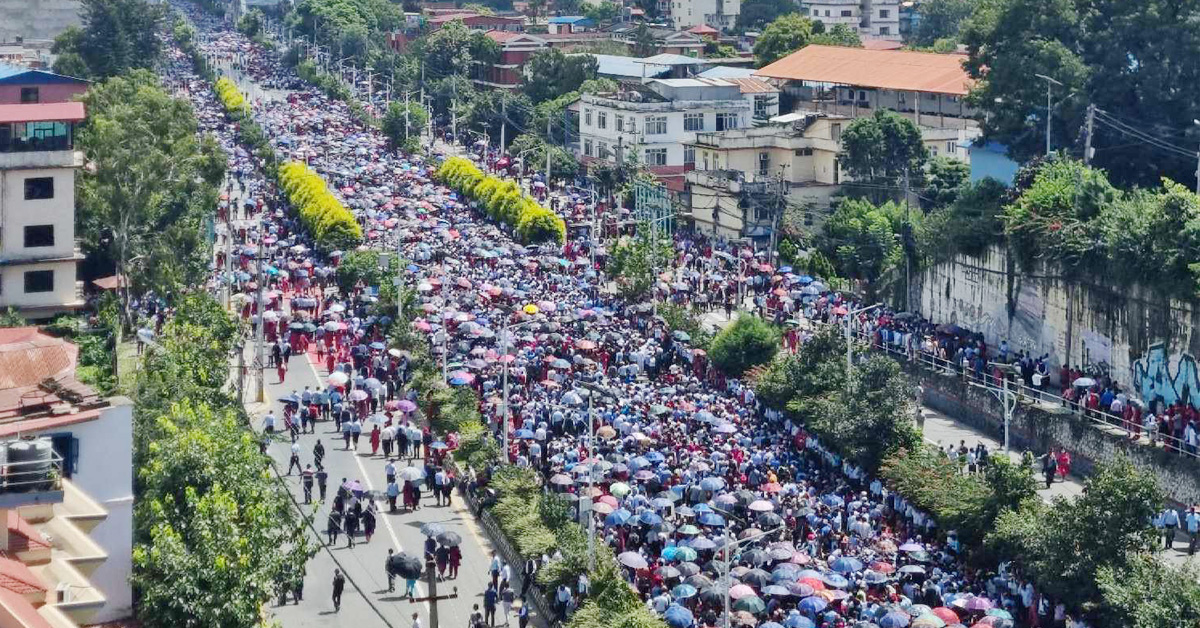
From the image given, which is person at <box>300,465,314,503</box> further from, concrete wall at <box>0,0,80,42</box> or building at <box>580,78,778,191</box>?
concrete wall at <box>0,0,80,42</box>

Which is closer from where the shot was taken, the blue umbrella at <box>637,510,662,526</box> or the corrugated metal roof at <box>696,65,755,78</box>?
the blue umbrella at <box>637,510,662,526</box>

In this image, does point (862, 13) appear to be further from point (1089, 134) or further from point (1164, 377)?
point (1164, 377)

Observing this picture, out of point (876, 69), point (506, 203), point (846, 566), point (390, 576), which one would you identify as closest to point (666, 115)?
point (876, 69)


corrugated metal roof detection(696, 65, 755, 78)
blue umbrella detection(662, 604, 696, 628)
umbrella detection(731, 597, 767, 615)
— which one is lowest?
blue umbrella detection(662, 604, 696, 628)

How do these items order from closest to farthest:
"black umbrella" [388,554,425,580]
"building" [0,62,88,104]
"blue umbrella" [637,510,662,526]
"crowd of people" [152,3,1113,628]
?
"crowd of people" [152,3,1113,628] < "black umbrella" [388,554,425,580] < "blue umbrella" [637,510,662,526] < "building" [0,62,88,104]

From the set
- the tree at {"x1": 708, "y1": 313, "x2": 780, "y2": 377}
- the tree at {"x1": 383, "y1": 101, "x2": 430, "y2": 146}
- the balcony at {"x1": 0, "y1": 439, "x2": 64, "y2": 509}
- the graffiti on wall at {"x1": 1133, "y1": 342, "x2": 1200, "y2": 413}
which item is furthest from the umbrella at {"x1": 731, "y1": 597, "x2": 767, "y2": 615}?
the tree at {"x1": 383, "y1": 101, "x2": 430, "y2": 146}

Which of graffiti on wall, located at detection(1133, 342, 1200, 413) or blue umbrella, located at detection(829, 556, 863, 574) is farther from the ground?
graffiti on wall, located at detection(1133, 342, 1200, 413)

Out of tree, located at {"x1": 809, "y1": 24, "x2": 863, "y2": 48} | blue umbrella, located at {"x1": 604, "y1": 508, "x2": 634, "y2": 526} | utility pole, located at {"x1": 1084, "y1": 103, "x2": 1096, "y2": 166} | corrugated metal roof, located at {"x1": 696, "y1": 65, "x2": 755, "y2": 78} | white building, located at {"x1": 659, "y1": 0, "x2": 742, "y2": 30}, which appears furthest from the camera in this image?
white building, located at {"x1": 659, "y1": 0, "x2": 742, "y2": 30}
